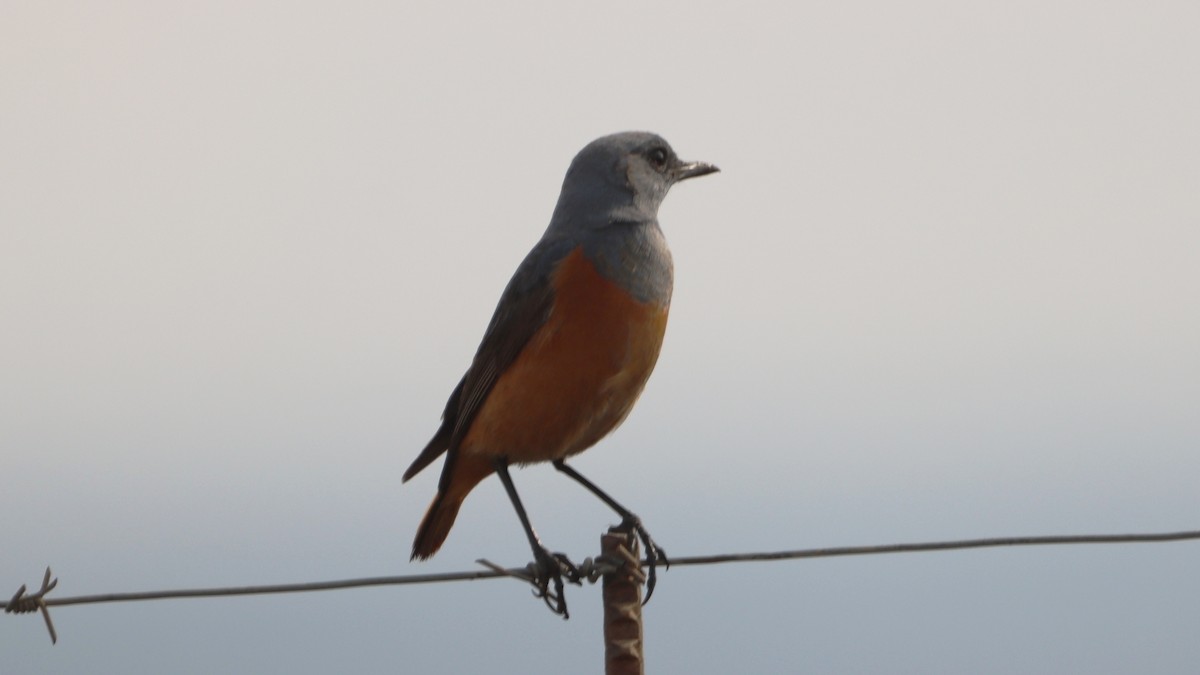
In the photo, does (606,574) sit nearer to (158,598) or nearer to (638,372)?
(158,598)

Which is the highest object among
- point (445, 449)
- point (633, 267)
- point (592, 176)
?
point (592, 176)

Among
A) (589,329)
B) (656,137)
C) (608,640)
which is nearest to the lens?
(608,640)

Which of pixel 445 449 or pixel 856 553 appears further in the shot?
pixel 445 449

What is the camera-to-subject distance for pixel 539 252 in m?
6.70

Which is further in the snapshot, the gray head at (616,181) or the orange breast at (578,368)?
the gray head at (616,181)

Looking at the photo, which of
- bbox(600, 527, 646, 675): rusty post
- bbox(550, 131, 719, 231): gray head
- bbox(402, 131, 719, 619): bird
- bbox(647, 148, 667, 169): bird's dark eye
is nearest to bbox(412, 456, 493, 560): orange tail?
bbox(402, 131, 719, 619): bird


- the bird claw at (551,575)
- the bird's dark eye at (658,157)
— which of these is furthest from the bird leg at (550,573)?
the bird's dark eye at (658,157)

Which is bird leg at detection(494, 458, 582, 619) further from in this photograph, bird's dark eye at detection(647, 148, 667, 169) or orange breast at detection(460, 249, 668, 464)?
bird's dark eye at detection(647, 148, 667, 169)

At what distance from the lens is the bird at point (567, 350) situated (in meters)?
6.23

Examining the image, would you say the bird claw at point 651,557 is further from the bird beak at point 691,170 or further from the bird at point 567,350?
the bird beak at point 691,170

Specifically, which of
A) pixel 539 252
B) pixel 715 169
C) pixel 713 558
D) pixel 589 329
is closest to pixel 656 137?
pixel 715 169

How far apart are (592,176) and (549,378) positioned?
1.17m

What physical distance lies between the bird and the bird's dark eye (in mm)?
162

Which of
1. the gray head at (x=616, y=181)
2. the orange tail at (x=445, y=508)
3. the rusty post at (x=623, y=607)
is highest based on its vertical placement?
the gray head at (x=616, y=181)
